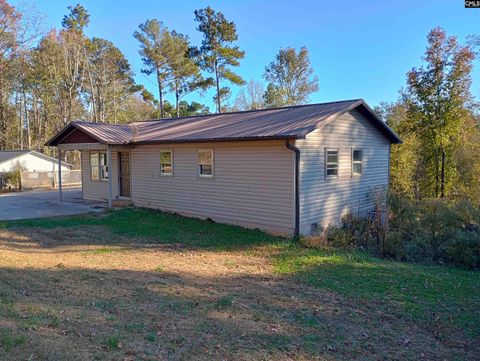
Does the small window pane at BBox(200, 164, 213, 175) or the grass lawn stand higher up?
the small window pane at BBox(200, 164, 213, 175)

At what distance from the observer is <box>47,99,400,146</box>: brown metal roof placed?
11116 millimetres

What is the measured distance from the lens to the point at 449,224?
10461 mm

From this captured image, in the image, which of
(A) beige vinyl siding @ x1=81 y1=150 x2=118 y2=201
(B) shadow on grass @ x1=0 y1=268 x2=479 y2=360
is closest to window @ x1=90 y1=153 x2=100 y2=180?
(A) beige vinyl siding @ x1=81 y1=150 x2=118 y2=201

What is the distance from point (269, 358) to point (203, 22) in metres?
32.2

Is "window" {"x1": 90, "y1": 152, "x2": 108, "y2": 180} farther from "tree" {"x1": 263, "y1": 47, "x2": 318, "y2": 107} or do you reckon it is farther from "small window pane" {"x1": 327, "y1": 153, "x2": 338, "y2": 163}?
"tree" {"x1": 263, "y1": 47, "x2": 318, "y2": 107}

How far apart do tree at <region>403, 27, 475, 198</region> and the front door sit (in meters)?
13.9

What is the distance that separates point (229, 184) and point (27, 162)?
1976 centimetres

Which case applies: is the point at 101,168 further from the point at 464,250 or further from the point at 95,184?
the point at 464,250

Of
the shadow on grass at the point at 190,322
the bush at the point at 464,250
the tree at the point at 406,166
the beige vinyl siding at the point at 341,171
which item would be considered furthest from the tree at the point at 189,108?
the shadow on grass at the point at 190,322

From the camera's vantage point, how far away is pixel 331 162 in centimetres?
1248

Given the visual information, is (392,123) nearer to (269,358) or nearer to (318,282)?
(318,282)

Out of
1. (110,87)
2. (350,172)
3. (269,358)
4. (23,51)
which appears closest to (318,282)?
(269,358)

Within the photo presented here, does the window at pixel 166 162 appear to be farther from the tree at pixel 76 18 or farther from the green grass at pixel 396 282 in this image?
the tree at pixel 76 18

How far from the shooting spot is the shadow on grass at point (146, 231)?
397 inches
